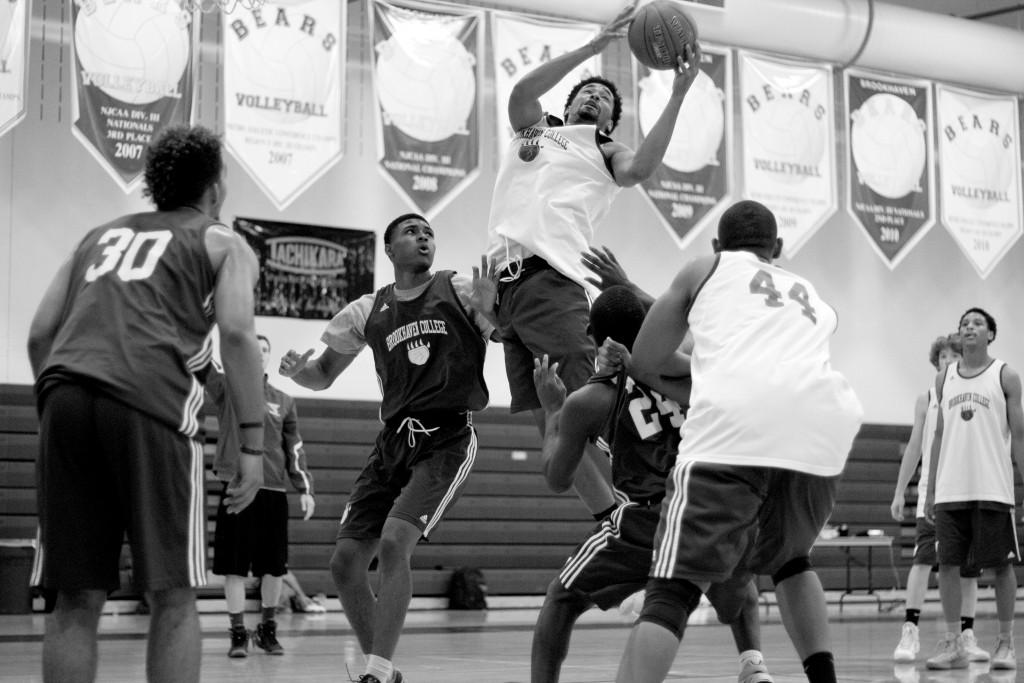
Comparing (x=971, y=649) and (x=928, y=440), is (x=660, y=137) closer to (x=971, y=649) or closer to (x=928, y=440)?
(x=928, y=440)

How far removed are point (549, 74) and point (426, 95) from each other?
693 centimetres

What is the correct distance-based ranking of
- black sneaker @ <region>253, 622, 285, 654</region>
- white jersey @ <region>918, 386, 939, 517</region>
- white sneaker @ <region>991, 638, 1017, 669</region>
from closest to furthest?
white sneaker @ <region>991, 638, 1017, 669</region> < white jersey @ <region>918, 386, 939, 517</region> < black sneaker @ <region>253, 622, 285, 654</region>

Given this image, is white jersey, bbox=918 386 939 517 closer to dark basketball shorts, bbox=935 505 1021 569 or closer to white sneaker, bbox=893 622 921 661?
dark basketball shorts, bbox=935 505 1021 569

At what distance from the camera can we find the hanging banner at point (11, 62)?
11234 millimetres

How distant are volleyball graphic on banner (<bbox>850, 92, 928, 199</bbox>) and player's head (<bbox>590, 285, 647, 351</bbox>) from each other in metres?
10.8

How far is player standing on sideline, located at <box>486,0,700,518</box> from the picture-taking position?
593 centimetres

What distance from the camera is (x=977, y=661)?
8219 mm

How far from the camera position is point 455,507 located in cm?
1449

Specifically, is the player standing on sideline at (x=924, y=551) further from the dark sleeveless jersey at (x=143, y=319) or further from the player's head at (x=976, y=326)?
the dark sleeveless jersey at (x=143, y=319)

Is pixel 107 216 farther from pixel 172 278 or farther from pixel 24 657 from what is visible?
pixel 172 278

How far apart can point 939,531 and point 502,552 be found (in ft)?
22.8

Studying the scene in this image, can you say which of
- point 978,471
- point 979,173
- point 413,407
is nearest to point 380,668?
point 413,407

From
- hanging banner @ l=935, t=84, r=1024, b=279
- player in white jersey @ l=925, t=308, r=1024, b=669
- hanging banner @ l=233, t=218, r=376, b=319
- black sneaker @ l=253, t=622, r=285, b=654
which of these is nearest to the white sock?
black sneaker @ l=253, t=622, r=285, b=654

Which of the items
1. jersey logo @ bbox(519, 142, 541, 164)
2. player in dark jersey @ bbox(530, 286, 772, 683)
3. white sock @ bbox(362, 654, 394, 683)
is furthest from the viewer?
jersey logo @ bbox(519, 142, 541, 164)
